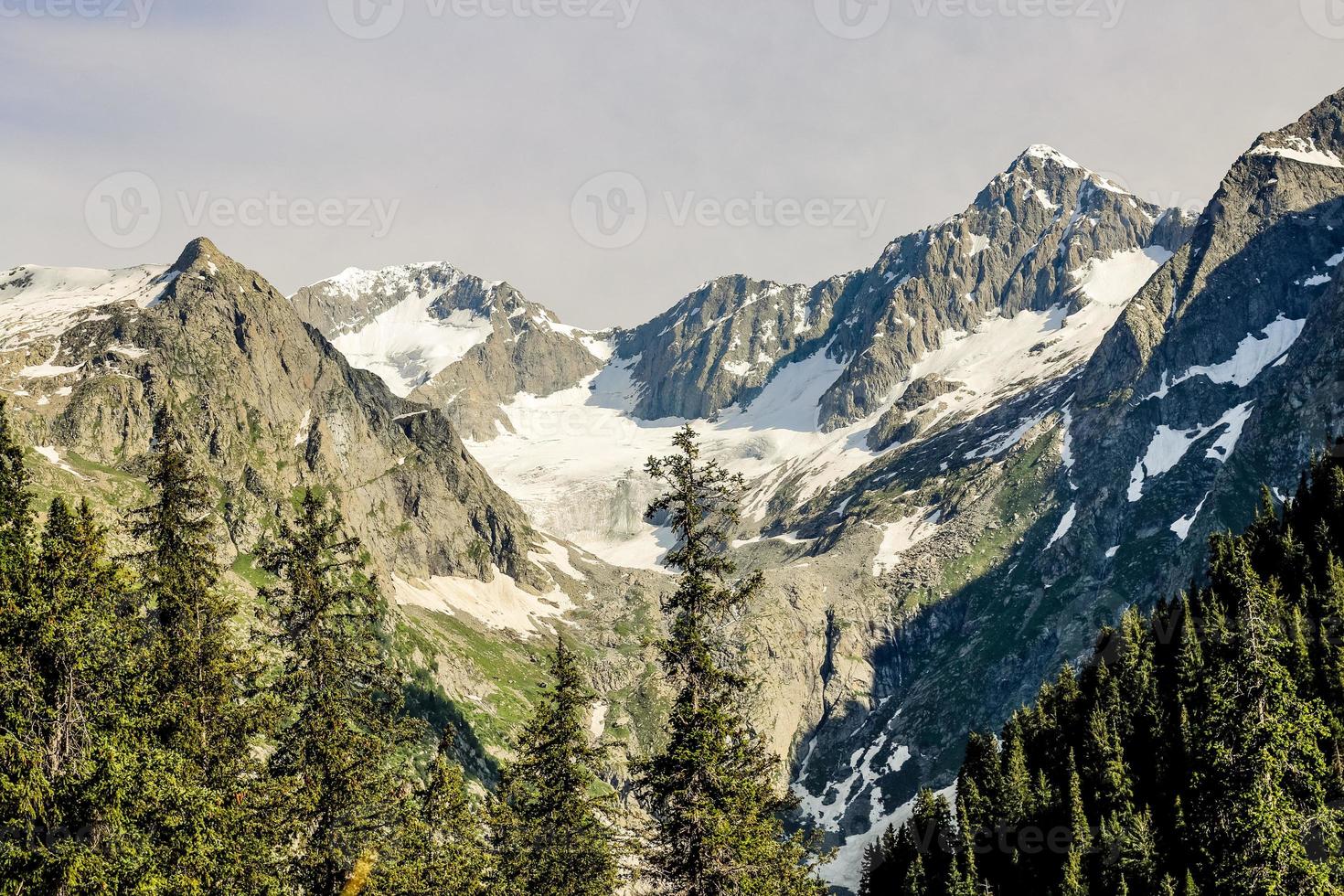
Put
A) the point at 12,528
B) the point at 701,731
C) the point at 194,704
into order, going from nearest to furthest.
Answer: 1. the point at 12,528
2. the point at 194,704
3. the point at 701,731

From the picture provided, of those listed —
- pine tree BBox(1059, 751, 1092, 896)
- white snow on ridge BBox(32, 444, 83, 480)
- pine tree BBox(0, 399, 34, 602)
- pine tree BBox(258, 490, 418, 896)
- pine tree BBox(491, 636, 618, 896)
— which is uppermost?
white snow on ridge BBox(32, 444, 83, 480)

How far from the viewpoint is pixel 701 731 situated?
30266 mm

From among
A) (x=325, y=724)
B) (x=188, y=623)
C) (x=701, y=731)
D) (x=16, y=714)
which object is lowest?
(x=701, y=731)

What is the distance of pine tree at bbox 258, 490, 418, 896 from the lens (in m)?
29.8

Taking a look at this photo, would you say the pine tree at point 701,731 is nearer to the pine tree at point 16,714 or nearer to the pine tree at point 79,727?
the pine tree at point 79,727

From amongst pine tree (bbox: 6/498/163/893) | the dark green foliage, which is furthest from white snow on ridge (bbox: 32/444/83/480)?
pine tree (bbox: 6/498/163/893)

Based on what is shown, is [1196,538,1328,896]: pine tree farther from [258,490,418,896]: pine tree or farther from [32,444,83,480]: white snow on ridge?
[32,444,83,480]: white snow on ridge

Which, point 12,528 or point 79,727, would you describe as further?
point 12,528

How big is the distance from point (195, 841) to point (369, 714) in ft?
32.1

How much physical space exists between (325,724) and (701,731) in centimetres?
1204

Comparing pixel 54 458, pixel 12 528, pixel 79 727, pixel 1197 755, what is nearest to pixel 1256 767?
pixel 1197 755

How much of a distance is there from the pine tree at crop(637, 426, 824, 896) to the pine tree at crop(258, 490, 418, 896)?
351 inches

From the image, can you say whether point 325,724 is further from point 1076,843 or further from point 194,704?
point 1076,843

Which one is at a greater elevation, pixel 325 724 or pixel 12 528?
pixel 12 528
